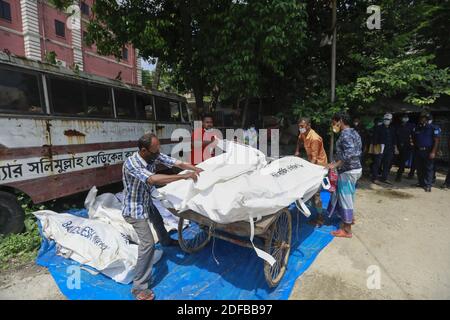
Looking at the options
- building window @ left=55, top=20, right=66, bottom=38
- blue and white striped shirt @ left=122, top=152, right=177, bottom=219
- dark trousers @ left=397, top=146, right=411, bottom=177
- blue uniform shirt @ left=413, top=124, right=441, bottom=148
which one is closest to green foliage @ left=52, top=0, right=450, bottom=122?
blue uniform shirt @ left=413, top=124, right=441, bottom=148

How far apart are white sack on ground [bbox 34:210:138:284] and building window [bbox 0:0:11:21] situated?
837 inches

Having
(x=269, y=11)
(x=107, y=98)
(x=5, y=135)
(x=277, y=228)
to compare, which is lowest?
(x=277, y=228)

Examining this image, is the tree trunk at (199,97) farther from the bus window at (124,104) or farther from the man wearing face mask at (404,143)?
the man wearing face mask at (404,143)

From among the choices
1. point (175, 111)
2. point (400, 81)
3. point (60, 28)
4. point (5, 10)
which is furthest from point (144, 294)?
point (60, 28)

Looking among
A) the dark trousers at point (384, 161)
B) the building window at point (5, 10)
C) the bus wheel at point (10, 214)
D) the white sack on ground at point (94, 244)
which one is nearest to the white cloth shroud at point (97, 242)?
the white sack on ground at point (94, 244)

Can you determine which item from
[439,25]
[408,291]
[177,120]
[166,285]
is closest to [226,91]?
[177,120]

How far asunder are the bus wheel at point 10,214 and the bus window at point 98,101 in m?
1.96

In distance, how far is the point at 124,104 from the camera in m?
5.75

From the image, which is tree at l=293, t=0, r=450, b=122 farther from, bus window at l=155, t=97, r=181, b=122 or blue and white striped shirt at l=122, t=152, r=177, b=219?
blue and white striped shirt at l=122, t=152, r=177, b=219

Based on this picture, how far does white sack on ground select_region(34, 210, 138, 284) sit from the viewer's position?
308cm

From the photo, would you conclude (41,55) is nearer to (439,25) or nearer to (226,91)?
(226,91)

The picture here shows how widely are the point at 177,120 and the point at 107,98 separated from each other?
287cm

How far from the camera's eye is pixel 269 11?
530 centimetres

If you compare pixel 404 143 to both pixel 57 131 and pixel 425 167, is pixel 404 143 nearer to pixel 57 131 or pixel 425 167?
pixel 425 167
